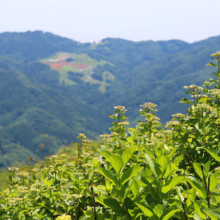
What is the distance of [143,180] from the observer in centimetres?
161

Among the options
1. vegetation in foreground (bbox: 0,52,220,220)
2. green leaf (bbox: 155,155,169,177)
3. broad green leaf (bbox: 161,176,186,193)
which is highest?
green leaf (bbox: 155,155,169,177)

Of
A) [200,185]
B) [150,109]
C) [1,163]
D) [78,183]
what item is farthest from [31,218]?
[1,163]

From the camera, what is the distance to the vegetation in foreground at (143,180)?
1.57 m

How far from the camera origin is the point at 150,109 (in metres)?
5.49

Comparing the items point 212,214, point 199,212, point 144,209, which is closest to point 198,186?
point 199,212

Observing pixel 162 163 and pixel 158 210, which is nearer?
pixel 158 210

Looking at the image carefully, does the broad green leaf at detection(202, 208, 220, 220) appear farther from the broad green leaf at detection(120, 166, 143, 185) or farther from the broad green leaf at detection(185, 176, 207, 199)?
the broad green leaf at detection(120, 166, 143, 185)

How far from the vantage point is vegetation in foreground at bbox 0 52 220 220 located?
61.9 inches

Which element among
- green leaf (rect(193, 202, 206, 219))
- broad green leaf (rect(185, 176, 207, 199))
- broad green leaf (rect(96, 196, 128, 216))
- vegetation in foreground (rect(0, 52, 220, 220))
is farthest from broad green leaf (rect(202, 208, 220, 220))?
broad green leaf (rect(96, 196, 128, 216))

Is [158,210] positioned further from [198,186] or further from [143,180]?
[198,186]

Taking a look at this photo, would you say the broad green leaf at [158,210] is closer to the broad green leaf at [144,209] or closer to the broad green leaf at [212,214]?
the broad green leaf at [144,209]

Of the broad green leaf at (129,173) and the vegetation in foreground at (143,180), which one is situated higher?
the broad green leaf at (129,173)

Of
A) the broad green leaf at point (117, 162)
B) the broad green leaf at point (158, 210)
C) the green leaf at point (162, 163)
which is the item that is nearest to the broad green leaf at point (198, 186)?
the green leaf at point (162, 163)

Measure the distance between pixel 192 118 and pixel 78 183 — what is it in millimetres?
2158
